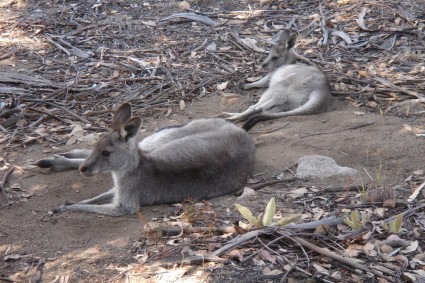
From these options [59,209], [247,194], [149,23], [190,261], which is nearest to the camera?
[190,261]

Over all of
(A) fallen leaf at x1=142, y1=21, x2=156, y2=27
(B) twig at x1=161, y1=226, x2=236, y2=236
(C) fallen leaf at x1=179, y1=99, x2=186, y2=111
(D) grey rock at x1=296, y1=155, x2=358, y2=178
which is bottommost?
(C) fallen leaf at x1=179, y1=99, x2=186, y2=111

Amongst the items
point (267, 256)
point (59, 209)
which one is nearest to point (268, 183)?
point (267, 256)

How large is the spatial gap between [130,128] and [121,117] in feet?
0.40

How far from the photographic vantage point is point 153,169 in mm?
5699

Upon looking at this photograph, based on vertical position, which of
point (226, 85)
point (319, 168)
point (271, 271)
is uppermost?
point (271, 271)

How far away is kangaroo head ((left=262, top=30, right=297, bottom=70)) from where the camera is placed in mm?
9195

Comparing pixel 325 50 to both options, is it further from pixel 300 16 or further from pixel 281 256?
pixel 281 256

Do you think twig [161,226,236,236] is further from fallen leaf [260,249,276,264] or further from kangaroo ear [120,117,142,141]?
kangaroo ear [120,117,142,141]

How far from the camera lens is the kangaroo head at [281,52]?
9.20m

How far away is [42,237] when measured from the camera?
500 centimetres

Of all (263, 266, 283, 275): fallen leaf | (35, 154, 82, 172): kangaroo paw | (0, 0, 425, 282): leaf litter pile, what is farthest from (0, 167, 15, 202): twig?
(263, 266, 283, 275): fallen leaf

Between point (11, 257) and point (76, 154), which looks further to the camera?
point (76, 154)

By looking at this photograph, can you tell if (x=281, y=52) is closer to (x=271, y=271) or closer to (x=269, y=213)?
(x=269, y=213)

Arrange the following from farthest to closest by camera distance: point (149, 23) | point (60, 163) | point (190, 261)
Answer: point (149, 23) < point (60, 163) < point (190, 261)
